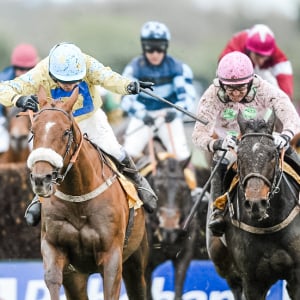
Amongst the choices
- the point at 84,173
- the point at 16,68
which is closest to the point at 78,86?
the point at 84,173

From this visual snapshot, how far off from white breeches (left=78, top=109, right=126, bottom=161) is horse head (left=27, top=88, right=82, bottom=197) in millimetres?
1063

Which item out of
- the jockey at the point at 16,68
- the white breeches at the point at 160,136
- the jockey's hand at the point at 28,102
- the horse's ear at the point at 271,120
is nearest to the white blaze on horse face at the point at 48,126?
the jockey's hand at the point at 28,102

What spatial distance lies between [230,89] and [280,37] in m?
19.3

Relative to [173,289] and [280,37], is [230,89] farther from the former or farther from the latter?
[280,37]

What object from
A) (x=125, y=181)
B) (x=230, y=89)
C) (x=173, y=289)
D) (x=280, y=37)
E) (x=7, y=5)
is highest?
(x=7, y=5)

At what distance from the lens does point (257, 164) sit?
28.3 feet

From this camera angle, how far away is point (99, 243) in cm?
903

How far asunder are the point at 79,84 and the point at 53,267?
5.15ft

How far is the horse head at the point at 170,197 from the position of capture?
40.9 feet

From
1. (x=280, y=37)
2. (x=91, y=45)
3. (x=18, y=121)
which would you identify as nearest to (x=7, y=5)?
(x=91, y=45)

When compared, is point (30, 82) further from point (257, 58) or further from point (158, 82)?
point (158, 82)

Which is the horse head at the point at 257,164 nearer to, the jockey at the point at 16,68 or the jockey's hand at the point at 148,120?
the jockey's hand at the point at 148,120

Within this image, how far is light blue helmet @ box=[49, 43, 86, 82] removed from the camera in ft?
30.1

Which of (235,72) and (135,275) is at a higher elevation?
(235,72)
